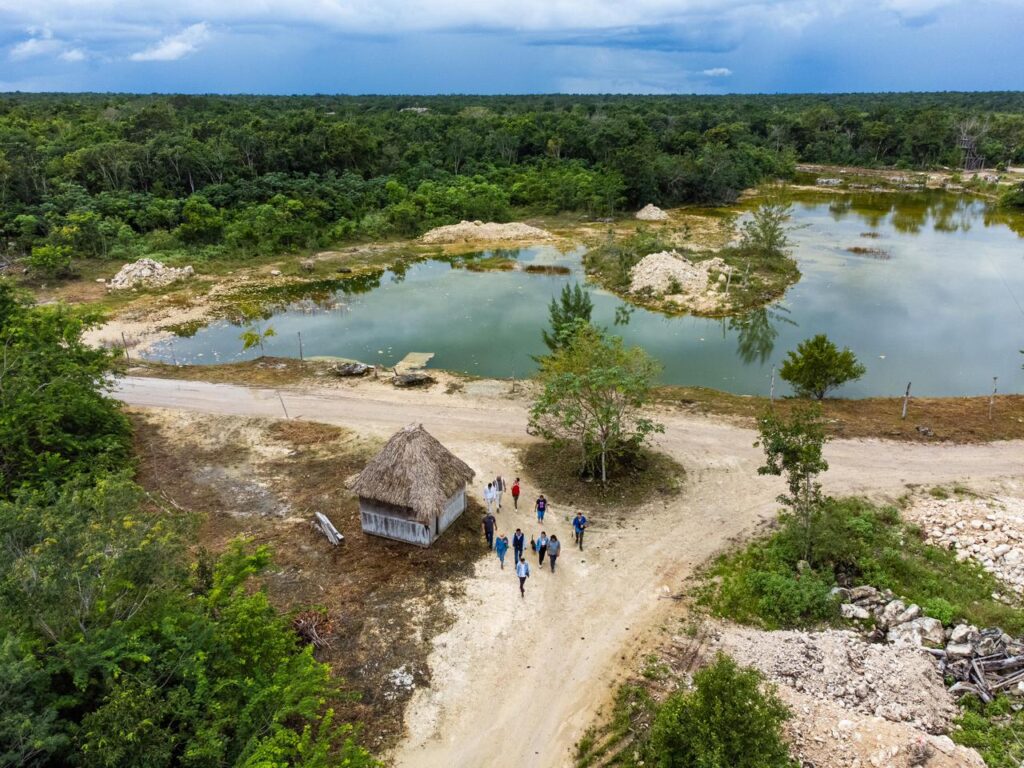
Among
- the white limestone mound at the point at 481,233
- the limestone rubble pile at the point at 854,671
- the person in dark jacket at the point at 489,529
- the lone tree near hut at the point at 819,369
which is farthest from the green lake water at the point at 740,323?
the limestone rubble pile at the point at 854,671

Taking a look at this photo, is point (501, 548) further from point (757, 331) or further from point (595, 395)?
point (757, 331)

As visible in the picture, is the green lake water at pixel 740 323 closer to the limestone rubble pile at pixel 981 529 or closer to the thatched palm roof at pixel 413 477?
the limestone rubble pile at pixel 981 529

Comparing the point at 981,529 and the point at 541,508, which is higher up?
the point at 981,529

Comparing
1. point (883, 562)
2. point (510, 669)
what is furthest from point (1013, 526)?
point (510, 669)

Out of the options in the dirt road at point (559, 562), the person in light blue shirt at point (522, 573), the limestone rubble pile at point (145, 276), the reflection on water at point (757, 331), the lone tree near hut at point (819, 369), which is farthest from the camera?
the limestone rubble pile at point (145, 276)

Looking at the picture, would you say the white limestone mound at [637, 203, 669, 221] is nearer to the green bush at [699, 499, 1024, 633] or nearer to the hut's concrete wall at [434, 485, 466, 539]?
the green bush at [699, 499, 1024, 633]

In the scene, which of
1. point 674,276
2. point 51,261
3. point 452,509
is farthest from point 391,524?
point 51,261

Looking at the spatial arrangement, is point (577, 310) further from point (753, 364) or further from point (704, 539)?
point (704, 539)
